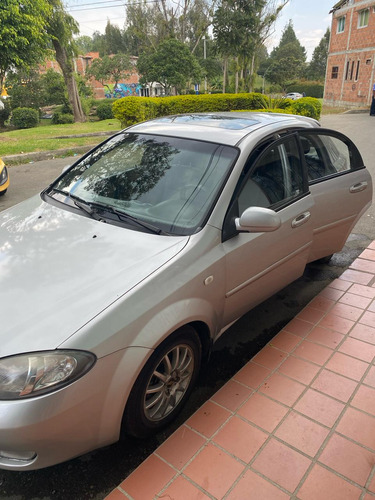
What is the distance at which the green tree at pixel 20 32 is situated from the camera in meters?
11.6

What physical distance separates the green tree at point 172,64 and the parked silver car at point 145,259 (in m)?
22.8

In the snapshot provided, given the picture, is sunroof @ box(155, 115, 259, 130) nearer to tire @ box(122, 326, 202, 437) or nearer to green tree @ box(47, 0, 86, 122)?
tire @ box(122, 326, 202, 437)

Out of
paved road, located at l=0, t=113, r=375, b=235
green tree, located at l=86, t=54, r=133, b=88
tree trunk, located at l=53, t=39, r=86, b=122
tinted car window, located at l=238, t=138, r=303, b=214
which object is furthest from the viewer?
green tree, located at l=86, t=54, r=133, b=88

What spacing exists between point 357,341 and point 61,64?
22423 mm

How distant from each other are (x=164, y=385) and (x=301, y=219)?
5.44 feet

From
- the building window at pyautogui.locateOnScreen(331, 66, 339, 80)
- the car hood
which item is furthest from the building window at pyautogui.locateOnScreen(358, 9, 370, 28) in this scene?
the car hood

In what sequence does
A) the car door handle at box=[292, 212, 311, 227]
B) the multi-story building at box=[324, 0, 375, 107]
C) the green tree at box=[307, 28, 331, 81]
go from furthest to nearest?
the green tree at box=[307, 28, 331, 81] → the multi-story building at box=[324, 0, 375, 107] → the car door handle at box=[292, 212, 311, 227]

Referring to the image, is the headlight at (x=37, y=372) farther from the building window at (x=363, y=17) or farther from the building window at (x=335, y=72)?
the building window at (x=335, y=72)

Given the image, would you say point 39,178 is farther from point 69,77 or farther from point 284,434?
point 69,77

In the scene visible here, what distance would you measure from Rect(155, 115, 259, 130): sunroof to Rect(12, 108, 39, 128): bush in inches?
894

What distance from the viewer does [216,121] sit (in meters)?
2.95

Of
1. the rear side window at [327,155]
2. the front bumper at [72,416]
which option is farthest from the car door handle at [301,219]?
the front bumper at [72,416]

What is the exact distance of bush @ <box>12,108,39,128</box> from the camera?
22344 mm

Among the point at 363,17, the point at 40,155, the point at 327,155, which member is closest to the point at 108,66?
the point at 363,17
